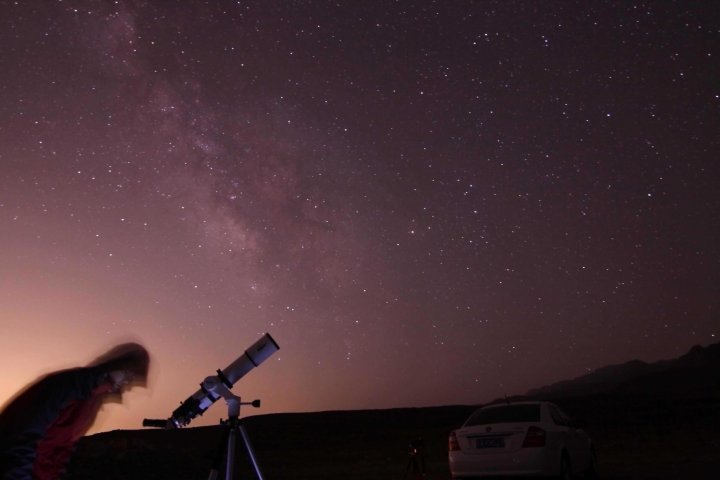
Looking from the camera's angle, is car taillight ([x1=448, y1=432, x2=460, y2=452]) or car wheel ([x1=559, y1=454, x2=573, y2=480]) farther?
car taillight ([x1=448, y1=432, x2=460, y2=452])

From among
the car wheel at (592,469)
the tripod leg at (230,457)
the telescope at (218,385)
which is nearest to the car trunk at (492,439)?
the car wheel at (592,469)

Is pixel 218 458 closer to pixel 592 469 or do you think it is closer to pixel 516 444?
pixel 516 444

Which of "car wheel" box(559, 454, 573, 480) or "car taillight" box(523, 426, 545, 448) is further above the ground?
"car taillight" box(523, 426, 545, 448)

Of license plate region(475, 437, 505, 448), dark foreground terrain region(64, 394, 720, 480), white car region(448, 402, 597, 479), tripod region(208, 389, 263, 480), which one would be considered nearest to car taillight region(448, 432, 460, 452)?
white car region(448, 402, 597, 479)

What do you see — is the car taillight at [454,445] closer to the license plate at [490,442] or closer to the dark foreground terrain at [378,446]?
the license plate at [490,442]

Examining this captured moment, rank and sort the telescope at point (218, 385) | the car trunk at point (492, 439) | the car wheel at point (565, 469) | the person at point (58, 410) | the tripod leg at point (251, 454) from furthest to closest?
the car wheel at point (565, 469) → the car trunk at point (492, 439) → the telescope at point (218, 385) → the tripod leg at point (251, 454) → the person at point (58, 410)

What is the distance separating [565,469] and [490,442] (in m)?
1.35

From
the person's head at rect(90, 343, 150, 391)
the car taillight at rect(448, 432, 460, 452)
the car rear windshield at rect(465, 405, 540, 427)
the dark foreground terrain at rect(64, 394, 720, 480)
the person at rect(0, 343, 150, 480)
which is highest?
the person's head at rect(90, 343, 150, 391)

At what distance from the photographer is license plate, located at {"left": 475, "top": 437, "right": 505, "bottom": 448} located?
9938mm

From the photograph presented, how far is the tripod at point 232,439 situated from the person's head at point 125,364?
7.50 ft

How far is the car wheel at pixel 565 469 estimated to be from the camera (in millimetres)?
10094

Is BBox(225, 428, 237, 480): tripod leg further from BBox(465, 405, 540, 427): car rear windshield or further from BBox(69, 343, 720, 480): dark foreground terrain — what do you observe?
BBox(465, 405, 540, 427): car rear windshield

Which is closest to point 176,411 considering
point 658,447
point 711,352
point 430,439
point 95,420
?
point 95,420

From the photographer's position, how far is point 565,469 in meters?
10.2
